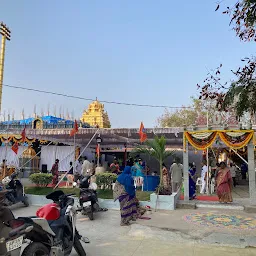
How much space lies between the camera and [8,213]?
327 centimetres

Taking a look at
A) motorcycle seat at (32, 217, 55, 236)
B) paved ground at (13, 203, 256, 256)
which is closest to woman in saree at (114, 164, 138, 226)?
paved ground at (13, 203, 256, 256)

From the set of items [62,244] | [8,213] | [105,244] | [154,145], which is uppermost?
[154,145]

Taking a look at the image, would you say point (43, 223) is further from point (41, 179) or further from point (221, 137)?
point (221, 137)

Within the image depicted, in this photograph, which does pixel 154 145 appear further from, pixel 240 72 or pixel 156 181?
pixel 240 72

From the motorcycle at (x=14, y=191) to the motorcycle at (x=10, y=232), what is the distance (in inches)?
193

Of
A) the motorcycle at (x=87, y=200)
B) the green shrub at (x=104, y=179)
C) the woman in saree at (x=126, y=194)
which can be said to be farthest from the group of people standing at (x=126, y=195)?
the green shrub at (x=104, y=179)

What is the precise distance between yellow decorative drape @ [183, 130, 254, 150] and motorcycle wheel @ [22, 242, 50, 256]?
267 inches

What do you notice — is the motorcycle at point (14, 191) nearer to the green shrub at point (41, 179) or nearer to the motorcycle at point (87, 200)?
the green shrub at point (41, 179)

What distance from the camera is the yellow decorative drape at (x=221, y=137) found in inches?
345

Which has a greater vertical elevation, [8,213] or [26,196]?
[8,213]

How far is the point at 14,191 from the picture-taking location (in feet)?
26.8

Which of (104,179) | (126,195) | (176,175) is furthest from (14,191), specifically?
(176,175)

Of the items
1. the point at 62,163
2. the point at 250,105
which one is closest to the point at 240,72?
the point at 250,105

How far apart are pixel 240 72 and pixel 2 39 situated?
21056 millimetres
